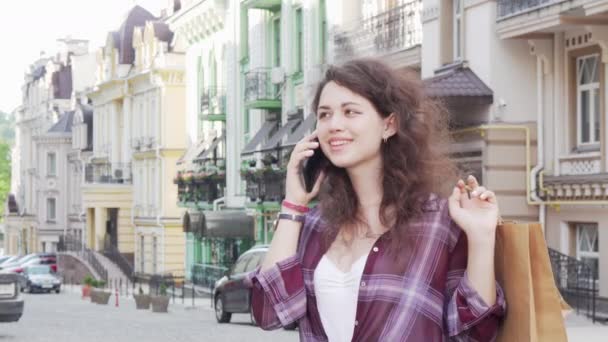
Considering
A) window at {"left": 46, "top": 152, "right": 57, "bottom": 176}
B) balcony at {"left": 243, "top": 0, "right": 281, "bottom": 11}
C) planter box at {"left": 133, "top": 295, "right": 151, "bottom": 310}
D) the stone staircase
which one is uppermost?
balcony at {"left": 243, "top": 0, "right": 281, "bottom": 11}

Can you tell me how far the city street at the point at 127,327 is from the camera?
24.9 metres

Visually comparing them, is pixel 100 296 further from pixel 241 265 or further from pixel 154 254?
pixel 241 265

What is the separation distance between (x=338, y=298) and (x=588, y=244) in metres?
21.1

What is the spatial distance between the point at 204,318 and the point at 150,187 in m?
30.4

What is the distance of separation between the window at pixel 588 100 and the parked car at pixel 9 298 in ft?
32.4

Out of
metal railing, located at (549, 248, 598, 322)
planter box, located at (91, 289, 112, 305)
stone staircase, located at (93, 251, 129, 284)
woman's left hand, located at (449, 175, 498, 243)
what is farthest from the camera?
stone staircase, located at (93, 251, 129, 284)

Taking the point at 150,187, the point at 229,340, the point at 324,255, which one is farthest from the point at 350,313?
the point at 150,187

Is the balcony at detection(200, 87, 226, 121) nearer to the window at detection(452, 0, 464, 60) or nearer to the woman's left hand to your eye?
the window at detection(452, 0, 464, 60)

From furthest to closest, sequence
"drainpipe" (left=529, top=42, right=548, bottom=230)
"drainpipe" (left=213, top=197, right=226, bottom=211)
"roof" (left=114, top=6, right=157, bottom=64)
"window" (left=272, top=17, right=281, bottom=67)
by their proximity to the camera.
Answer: "roof" (left=114, top=6, right=157, bottom=64) → "drainpipe" (left=213, top=197, right=226, bottom=211) → "window" (left=272, top=17, right=281, bottom=67) → "drainpipe" (left=529, top=42, right=548, bottom=230)

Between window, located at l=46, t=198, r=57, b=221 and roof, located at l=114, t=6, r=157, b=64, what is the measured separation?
21838 mm

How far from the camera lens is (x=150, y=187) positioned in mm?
63000

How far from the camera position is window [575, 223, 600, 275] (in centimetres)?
2469

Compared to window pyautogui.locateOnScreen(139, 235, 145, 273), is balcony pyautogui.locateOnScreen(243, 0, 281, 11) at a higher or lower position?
higher

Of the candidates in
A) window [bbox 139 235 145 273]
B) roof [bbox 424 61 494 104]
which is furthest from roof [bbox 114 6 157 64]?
roof [bbox 424 61 494 104]
